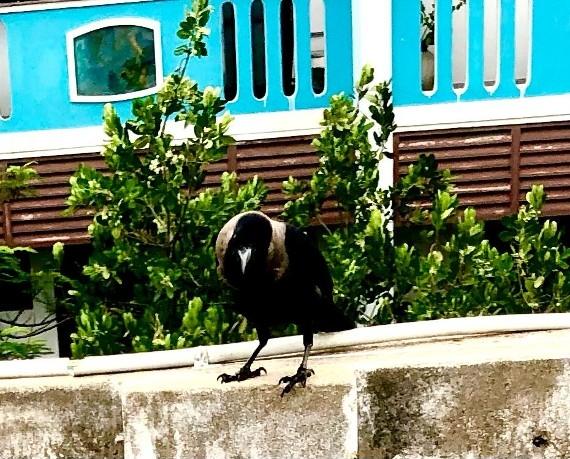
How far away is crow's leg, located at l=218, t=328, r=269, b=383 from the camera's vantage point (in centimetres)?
216

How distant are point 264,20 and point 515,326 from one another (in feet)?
7.29

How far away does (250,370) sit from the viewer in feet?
7.52

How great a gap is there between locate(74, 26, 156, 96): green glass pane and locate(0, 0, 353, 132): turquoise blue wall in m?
0.07

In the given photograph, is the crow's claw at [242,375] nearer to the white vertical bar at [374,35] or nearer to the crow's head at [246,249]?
the crow's head at [246,249]

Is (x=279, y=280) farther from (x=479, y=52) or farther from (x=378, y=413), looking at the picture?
(x=479, y=52)

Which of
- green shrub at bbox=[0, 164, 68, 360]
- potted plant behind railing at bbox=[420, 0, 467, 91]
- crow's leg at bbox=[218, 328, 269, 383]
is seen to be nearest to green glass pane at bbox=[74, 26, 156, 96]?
green shrub at bbox=[0, 164, 68, 360]

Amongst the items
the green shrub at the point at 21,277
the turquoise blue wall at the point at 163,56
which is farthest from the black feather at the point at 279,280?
the turquoise blue wall at the point at 163,56

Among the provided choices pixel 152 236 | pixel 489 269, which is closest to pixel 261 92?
pixel 152 236

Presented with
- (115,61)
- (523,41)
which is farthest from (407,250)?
(115,61)

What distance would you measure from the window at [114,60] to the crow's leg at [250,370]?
1.92 m

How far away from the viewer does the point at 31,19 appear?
3830 mm

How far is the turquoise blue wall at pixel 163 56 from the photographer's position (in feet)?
12.6

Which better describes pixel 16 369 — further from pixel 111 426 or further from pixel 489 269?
pixel 489 269

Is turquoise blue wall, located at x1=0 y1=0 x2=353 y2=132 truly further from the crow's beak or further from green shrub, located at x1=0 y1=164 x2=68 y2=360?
the crow's beak
